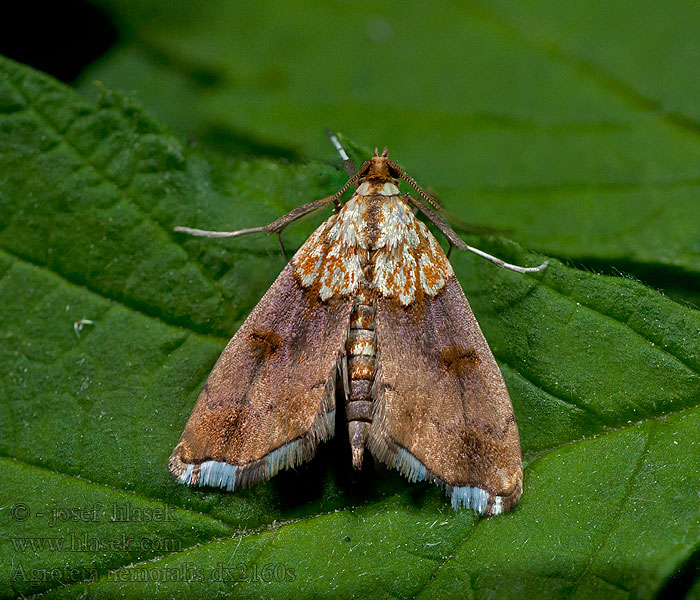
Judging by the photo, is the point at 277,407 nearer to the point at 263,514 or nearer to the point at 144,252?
the point at 263,514

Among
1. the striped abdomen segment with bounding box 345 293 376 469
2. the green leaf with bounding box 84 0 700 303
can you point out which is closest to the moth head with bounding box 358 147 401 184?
the striped abdomen segment with bounding box 345 293 376 469

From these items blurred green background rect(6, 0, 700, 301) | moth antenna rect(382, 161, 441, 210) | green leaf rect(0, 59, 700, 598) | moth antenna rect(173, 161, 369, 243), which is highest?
blurred green background rect(6, 0, 700, 301)

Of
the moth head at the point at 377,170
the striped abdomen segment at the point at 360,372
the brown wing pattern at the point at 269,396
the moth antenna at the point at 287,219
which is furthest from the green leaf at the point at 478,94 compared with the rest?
the brown wing pattern at the point at 269,396

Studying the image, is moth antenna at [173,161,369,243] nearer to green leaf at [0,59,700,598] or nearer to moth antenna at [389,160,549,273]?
green leaf at [0,59,700,598]

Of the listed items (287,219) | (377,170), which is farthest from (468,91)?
(287,219)

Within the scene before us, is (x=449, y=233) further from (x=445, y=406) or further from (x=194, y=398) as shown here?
(x=194, y=398)

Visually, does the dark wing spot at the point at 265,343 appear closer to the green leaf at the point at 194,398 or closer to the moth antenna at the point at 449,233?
the green leaf at the point at 194,398
